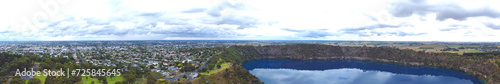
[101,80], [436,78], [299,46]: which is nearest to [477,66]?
[436,78]

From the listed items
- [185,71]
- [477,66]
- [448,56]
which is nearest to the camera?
[185,71]

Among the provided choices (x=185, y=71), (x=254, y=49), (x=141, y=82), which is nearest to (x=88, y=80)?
(x=141, y=82)

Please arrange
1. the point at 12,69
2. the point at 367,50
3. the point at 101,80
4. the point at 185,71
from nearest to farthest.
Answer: the point at 101,80 < the point at 12,69 < the point at 185,71 < the point at 367,50

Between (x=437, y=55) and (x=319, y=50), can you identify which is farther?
(x=319, y=50)

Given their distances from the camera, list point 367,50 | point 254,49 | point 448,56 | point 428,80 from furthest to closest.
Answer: point 254,49 < point 367,50 < point 448,56 < point 428,80

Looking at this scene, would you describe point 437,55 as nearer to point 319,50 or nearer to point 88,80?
point 319,50

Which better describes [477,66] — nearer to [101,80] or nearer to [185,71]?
[185,71]
